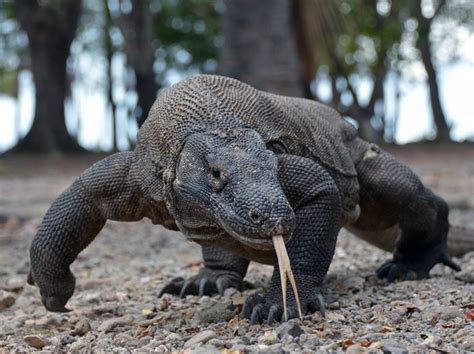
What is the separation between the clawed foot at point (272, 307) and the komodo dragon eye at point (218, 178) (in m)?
0.60

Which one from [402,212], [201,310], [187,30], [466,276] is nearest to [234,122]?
[201,310]

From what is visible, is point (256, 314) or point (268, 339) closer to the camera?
point (268, 339)

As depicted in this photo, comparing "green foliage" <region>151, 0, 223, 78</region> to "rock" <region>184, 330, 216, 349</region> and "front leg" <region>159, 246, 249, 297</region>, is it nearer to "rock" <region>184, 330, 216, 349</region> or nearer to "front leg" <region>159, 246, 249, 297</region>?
"front leg" <region>159, 246, 249, 297</region>

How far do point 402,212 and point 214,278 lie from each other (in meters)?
1.07

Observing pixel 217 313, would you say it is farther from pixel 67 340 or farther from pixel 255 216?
pixel 255 216

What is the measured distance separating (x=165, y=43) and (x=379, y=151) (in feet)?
79.1

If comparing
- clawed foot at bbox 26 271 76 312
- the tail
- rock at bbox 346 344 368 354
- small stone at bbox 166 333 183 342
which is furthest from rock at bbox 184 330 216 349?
the tail

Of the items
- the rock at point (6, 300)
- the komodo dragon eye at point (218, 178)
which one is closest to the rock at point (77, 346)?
the komodo dragon eye at point (218, 178)

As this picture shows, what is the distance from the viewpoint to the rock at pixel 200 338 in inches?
121

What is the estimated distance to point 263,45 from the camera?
11500 mm

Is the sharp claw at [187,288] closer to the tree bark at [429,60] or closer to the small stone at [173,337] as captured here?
the small stone at [173,337]

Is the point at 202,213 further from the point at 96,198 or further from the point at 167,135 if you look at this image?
the point at 96,198

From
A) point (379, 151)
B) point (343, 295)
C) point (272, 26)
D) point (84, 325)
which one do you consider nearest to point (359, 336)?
point (343, 295)

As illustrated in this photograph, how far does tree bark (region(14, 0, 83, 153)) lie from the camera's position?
19.2 metres
